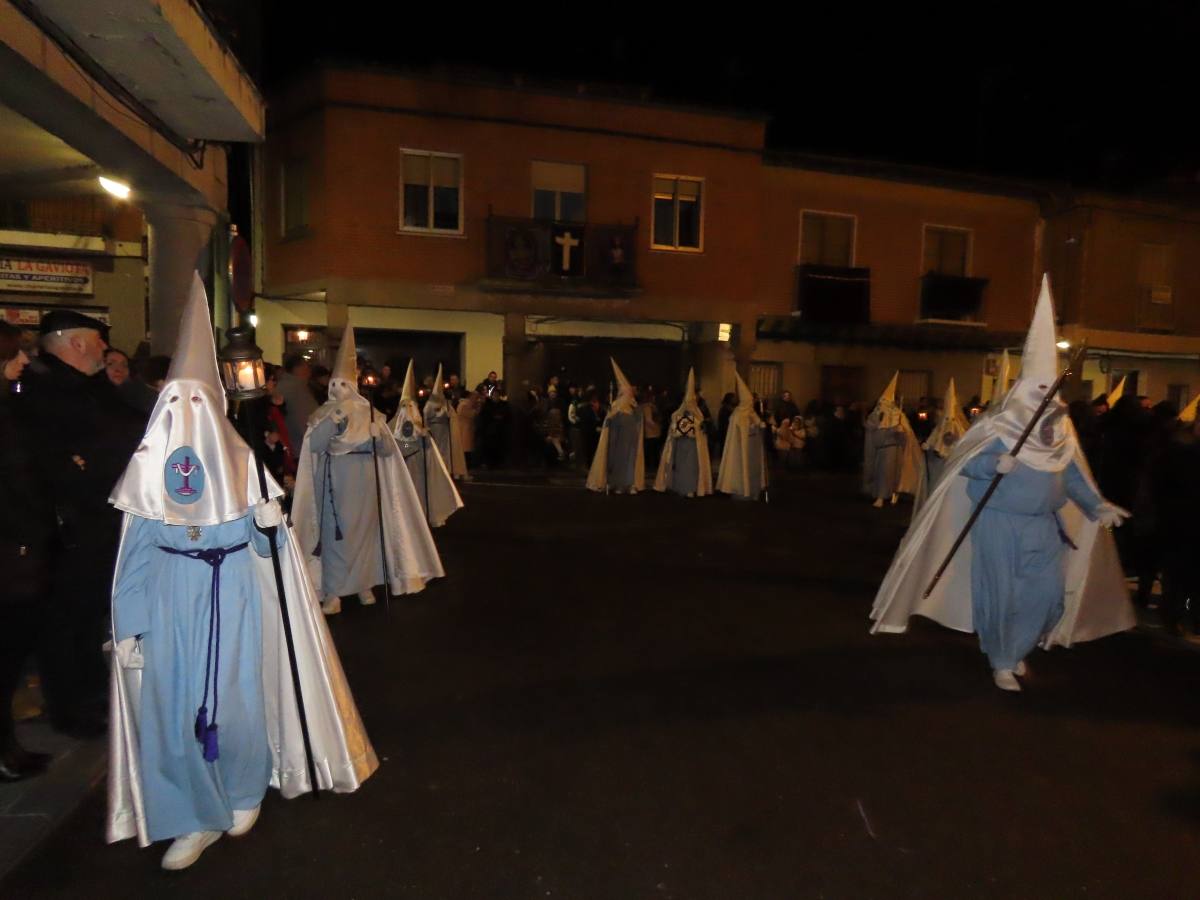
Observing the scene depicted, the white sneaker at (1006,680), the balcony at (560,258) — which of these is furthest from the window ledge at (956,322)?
the white sneaker at (1006,680)

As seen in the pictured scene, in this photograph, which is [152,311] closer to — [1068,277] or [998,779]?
[998,779]

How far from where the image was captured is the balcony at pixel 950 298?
76.5ft

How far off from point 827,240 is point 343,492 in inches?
730

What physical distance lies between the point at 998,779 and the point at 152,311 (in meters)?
9.16

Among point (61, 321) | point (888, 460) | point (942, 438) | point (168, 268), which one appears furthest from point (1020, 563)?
point (888, 460)

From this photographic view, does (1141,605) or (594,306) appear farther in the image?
(594,306)

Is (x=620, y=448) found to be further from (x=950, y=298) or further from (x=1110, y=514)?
(x=950, y=298)

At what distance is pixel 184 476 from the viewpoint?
3383mm

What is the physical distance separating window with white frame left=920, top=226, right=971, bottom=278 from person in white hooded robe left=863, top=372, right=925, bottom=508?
10.5 metres

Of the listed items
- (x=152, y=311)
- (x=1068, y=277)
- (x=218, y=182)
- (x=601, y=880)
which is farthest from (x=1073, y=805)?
(x=1068, y=277)

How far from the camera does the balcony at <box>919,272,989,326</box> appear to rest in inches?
918

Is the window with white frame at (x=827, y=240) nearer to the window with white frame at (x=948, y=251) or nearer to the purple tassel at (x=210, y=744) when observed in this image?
the window with white frame at (x=948, y=251)

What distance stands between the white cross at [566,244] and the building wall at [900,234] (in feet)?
18.1

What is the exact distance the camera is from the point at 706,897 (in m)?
3.33
